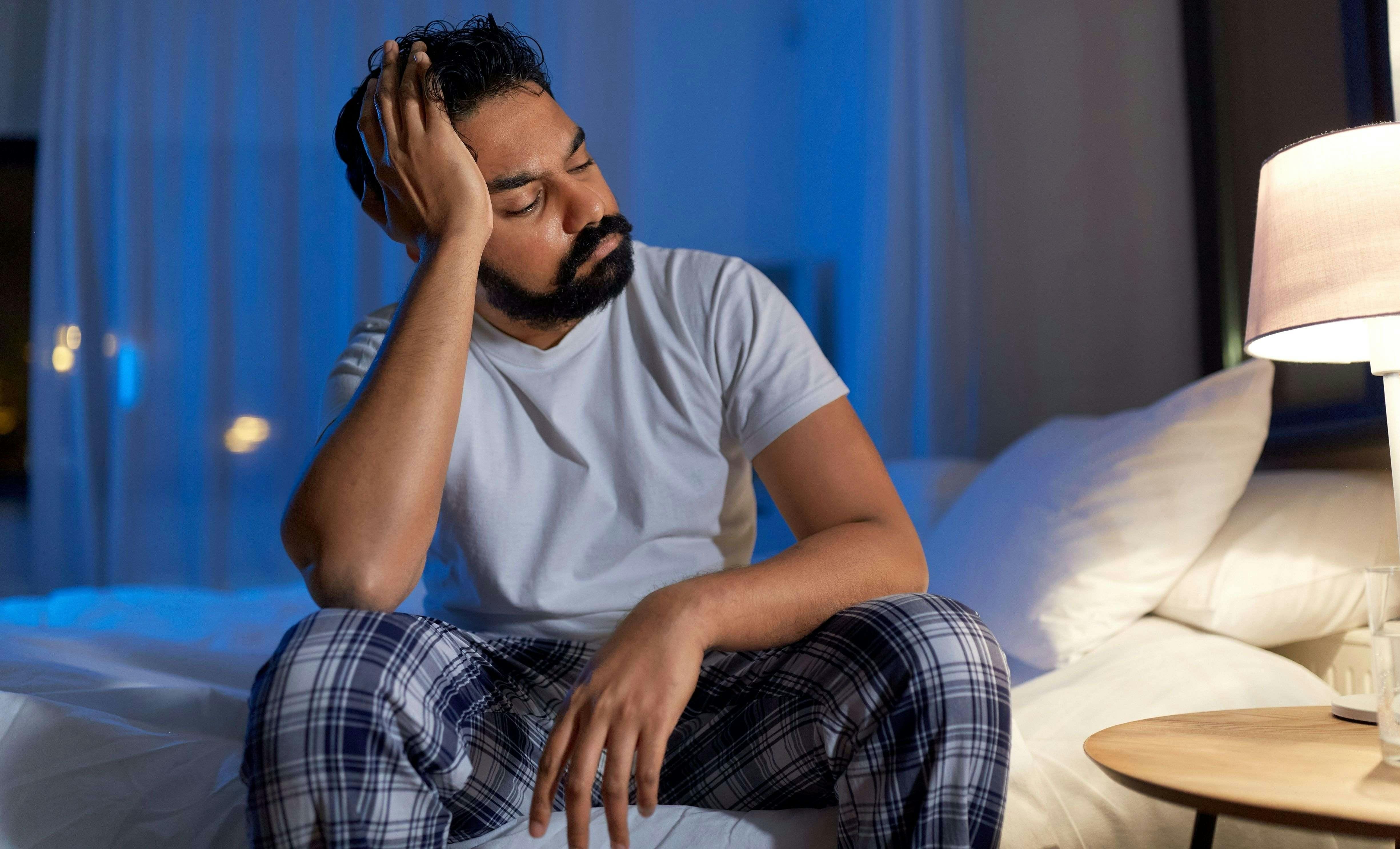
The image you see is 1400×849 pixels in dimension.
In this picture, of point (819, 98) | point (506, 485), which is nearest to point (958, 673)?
point (506, 485)

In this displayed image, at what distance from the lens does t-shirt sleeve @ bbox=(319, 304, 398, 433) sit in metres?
1.14

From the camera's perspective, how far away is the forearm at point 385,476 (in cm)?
91

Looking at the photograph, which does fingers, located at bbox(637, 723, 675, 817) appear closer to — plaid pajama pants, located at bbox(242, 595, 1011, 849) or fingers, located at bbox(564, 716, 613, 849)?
fingers, located at bbox(564, 716, 613, 849)

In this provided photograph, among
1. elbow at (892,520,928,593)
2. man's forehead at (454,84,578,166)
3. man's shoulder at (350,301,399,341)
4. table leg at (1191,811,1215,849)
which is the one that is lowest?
table leg at (1191,811,1215,849)

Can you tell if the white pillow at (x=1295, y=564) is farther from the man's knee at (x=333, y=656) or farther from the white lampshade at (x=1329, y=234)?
the man's knee at (x=333, y=656)

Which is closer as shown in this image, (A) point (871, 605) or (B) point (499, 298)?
(A) point (871, 605)

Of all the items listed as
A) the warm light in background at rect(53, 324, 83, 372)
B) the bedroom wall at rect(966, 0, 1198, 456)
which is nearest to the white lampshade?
the bedroom wall at rect(966, 0, 1198, 456)

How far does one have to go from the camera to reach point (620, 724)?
30.0 inches

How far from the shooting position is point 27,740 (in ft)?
3.05

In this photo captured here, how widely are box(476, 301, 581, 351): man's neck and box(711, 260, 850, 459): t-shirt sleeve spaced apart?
193 millimetres

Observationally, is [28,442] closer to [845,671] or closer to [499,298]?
[499,298]

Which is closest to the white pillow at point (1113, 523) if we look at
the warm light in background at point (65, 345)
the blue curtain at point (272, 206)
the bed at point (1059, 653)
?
the bed at point (1059, 653)

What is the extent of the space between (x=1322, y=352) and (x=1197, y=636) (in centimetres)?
40

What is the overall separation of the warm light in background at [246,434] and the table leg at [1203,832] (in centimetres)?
255
